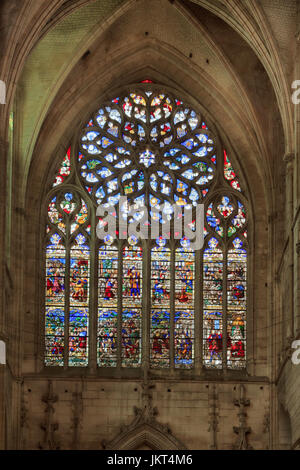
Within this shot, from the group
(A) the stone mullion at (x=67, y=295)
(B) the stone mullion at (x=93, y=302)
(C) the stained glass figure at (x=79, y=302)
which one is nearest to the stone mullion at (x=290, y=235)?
(B) the stone mullion at (x=93, y=302)

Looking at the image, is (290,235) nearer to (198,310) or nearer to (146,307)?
(198,310)

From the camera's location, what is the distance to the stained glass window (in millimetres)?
38188

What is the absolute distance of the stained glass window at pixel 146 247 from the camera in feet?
125

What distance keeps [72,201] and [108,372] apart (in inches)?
147

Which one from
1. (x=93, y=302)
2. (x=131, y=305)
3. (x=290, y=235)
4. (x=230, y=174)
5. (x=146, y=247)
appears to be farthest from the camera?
(x=230, y=174)

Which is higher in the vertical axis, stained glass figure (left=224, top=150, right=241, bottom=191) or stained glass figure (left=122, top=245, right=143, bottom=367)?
stained glass figure (left=224, top=150, right=241, bottom=191)

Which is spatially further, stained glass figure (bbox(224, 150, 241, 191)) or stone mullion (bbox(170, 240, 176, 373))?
stained glass figure (bbox(224, 150, 241, 191))

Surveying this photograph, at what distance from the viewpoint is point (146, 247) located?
127 feet

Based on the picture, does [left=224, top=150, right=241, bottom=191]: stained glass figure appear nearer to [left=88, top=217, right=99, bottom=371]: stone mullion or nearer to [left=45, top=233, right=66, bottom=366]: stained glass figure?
[left=88, top=217, right=99, bottom=371]: stone mullion

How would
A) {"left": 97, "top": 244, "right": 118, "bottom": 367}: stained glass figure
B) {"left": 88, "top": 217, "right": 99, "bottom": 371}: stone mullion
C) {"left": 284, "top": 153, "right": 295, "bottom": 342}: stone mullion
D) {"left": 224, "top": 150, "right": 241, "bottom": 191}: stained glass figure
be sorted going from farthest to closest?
{"left": 224, "top": 150, "right": 241, "bottom": 191}: stained glass figure, {"left": 97, "top": 244, "right": 118, "bottom": 367}: stained glass figure, {"left": 88, "top": 217, "right": 99, "bottom": 371}: stone mullion, {"left": 284, "top": 153, "right": 295, "bottom": 342}: stone mullion

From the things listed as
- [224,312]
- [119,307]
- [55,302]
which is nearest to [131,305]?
[119,307]

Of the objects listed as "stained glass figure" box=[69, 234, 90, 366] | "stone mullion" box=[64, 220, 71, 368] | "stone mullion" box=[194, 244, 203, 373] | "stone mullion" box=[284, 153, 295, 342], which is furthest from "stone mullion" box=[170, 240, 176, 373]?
"stone mullion" box=[284, 153, 295, 342]

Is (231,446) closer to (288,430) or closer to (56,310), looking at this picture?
(288,430)

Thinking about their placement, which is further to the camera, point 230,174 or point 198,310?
point 230,174
